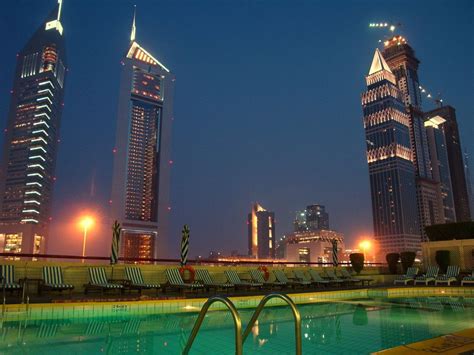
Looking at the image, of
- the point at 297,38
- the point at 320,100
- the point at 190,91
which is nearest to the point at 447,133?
the point at 320,100

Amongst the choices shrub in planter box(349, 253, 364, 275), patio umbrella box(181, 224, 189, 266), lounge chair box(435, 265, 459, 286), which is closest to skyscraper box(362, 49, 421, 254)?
shrub in planter box(349, 253, 364, 275)

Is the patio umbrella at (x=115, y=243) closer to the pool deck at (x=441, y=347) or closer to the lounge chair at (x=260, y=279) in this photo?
the lounge chair at (x=260, y=279)

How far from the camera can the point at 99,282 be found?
10.7 m

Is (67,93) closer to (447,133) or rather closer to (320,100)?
(320,100)

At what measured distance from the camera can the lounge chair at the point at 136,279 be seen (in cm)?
1095

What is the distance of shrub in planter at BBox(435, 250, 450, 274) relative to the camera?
66.3 feet

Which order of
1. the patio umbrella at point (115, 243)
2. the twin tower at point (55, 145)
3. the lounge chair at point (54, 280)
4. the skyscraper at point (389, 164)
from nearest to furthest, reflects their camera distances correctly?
the lounge chair at point (54, 280)
the patio umbrella at point (115, 243)
the twin tower at point (55, 145)
the skyscraper at point (389, 164)

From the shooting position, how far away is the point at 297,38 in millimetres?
109000

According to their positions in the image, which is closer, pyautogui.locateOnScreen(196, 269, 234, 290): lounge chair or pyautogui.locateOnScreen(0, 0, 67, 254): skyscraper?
pyautogui.locateOnScreen(196, 269, 234, 290): lounge chair

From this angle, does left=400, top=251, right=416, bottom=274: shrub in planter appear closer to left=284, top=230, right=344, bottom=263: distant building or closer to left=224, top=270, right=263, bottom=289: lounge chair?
left=224, top=270, right=263, bottom=289: lounge chair

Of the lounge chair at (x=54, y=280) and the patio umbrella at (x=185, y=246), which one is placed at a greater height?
the patio umbrella at (x=185, y=246)

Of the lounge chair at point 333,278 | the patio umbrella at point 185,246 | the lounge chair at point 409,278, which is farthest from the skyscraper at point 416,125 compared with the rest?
the patio umbrella at point 185,246

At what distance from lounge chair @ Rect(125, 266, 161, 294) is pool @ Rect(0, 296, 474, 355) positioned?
2.38m

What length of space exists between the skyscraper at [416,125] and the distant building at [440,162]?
592cm
